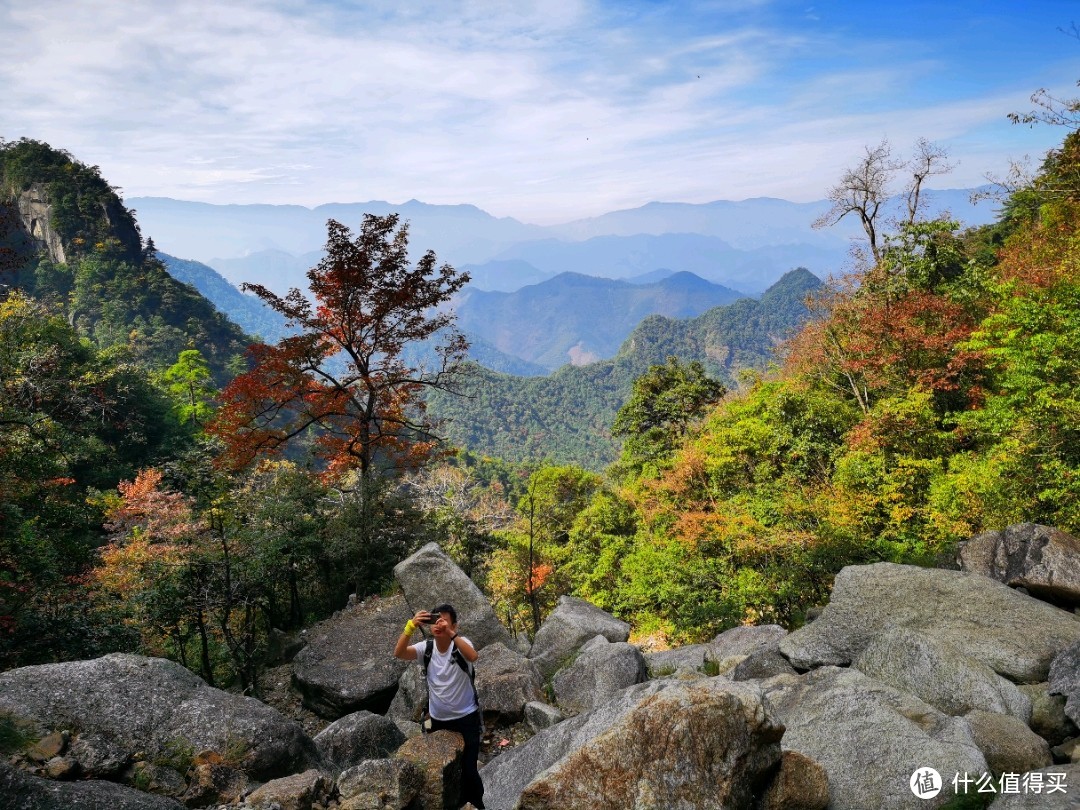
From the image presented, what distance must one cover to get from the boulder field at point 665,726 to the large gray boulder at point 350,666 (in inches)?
2.2

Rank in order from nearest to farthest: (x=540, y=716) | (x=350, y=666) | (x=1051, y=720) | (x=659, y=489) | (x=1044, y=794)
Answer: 1. (x=1044, y=794)
2. (x=1051, y=720)
3. (x=540, y=716)
4. (x=350, y=666)
5. (x=659, y=489)

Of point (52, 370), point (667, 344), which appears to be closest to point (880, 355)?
point (52, 370)

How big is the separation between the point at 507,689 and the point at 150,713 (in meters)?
4.78

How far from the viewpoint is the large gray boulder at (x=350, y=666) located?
968 centimetres

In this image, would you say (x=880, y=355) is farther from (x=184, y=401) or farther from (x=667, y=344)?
(x=667, y=344)

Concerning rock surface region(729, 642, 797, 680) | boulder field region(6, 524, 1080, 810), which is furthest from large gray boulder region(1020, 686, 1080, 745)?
rock surface region(729, 642, 797, 680)

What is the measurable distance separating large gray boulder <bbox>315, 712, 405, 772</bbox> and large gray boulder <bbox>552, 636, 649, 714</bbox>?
302 cm

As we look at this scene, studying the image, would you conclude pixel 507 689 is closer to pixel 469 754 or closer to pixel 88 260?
pixel 469 754

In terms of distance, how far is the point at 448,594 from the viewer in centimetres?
1159

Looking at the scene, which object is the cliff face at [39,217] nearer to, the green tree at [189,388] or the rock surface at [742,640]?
the green tree at [189,388]

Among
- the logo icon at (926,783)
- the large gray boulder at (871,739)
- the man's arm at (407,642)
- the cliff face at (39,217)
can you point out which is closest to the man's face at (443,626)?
the man's arm at (407,642)

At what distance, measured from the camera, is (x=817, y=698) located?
6461 mm

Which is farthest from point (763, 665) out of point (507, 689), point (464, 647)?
point (464, 647)

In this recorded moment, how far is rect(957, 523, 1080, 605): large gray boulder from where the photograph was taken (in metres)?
9.64
